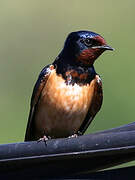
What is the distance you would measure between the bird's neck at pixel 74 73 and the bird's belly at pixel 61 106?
30 mm

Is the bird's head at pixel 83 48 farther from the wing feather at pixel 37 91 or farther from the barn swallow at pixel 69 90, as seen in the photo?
the wing feather at pixel 37 91

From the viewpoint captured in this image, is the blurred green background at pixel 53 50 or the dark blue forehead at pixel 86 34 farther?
the blurred green background at pixel 53 50

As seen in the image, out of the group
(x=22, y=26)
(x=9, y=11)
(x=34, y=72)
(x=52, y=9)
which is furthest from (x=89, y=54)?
(x=52, y=9)

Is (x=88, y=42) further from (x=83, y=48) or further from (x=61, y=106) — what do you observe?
(x=61, y=106)

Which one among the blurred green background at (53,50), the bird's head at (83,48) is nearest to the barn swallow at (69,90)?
the bird's head at (83,48)

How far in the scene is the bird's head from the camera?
428 cm

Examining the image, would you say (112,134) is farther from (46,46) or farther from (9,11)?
(9,11)

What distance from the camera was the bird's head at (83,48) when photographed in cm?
428

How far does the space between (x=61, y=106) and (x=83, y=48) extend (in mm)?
367

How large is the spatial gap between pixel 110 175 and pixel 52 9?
7.74 metres

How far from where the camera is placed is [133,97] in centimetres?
700

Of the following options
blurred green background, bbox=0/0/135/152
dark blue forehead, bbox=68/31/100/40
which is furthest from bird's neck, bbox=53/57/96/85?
blurred green background, bbox=0/0/135/152

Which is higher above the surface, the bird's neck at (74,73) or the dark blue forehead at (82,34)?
the dark blue forehead at (82,34)

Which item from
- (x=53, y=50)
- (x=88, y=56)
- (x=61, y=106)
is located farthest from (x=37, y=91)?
(x=53, y=50)
